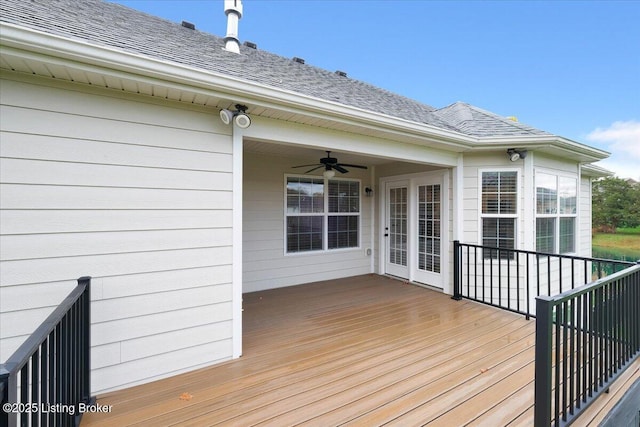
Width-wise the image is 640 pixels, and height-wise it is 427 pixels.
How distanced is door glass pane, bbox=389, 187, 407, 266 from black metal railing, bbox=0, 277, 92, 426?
197 inches

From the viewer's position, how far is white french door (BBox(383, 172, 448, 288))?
16.3 feet

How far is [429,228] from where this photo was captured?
514cm

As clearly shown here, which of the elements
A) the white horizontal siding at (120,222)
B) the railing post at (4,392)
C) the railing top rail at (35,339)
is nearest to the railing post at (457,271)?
the white horizontal siding at (120,222)

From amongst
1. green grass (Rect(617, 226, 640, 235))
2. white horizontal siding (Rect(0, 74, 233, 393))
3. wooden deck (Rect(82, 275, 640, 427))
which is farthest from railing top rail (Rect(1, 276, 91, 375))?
green grass (Rect(617, 226, 640, 235))

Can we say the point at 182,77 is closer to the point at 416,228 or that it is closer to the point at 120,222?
the point at 120,222

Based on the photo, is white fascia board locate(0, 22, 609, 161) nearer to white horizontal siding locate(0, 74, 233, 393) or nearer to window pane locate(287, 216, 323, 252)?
white horizontal siding locate(0, 74, 233, 393)

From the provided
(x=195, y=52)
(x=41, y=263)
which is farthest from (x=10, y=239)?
(x=195, y=52)

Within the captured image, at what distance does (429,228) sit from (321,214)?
2.09 meters

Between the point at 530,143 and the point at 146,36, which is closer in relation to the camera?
the point at 146,36

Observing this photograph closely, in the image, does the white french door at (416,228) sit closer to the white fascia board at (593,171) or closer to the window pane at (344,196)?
the window pane at (344,196)

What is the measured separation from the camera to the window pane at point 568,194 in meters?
5.04

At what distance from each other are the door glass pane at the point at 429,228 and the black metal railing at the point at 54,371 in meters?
4.83

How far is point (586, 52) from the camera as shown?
998 cm

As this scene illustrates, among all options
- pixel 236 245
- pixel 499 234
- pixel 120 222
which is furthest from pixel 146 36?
pixel 499 234
